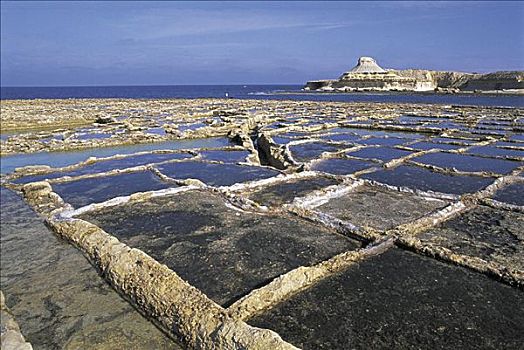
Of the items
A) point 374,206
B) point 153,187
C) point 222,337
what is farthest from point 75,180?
point 222,337

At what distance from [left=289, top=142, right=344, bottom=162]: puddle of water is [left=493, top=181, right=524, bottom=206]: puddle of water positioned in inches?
177

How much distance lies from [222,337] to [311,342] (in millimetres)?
687

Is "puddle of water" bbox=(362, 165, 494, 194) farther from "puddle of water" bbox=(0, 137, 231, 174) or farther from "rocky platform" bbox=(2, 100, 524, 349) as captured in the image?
"puddle of water" bbox=(0, 137, 231, 174)

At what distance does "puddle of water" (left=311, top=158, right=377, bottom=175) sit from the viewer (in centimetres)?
879

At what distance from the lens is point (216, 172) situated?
9156 millimetres

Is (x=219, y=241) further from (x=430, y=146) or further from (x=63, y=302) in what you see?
(x=430, y=146)

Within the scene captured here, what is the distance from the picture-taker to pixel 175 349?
121 inches

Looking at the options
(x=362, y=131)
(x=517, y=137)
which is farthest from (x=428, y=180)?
(x=362, y=131)

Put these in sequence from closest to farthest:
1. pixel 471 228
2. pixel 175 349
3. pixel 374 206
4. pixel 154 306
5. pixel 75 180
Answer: pixel 175 349, pixel 154 306, pixel 471 228, pixel 374 206, pixel 75 180

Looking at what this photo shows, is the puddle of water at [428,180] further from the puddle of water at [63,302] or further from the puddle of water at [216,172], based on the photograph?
the puddle of water at [63,302]

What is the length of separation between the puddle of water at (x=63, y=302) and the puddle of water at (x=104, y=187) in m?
1.83

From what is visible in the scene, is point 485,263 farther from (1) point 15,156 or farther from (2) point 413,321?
(1) point 15,156

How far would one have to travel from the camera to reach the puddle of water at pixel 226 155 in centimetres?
1080

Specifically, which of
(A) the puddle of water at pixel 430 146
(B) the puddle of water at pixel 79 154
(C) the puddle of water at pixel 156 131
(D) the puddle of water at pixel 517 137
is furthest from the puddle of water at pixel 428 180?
(C) the puddle of water at pixel 156 131
